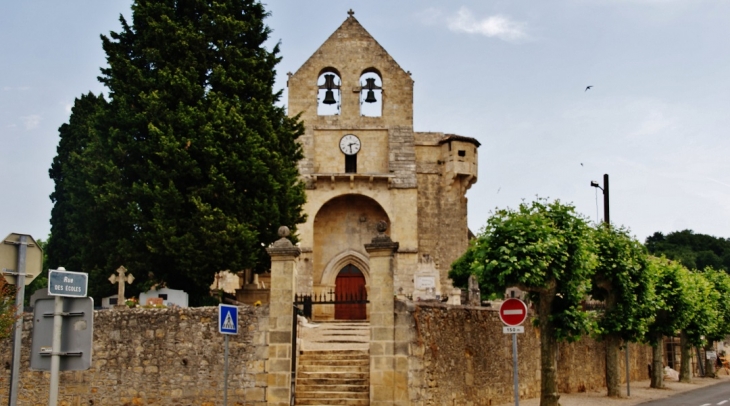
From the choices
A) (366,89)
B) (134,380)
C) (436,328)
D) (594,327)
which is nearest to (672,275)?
(594,327)

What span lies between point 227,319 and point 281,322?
7.65ft

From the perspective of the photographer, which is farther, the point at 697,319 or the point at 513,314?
the point at 697,319

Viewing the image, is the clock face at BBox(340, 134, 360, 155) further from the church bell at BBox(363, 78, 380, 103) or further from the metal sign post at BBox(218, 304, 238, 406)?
the metal sign post at BBox(218, 304, 238, 406)

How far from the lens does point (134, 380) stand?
16672 mm

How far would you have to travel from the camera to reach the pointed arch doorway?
1304 inches

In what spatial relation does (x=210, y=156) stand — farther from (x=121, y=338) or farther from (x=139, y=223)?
(x=121, y=338)

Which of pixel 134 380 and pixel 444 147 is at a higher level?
pixel 444 147

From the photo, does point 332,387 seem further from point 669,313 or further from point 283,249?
point 669,313


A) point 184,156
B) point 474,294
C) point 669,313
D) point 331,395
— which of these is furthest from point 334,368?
point 669,313

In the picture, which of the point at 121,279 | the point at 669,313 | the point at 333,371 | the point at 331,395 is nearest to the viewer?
the point at 331,395

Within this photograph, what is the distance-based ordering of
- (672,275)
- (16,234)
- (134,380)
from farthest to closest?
(672,275) < (134,380) < (16,234)

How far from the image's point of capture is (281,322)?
1642 centimetres

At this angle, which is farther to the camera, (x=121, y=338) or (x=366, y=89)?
(x=366, y=89)

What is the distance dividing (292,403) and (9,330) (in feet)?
18.9
